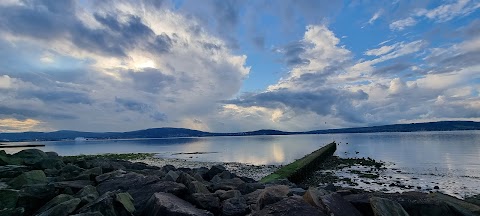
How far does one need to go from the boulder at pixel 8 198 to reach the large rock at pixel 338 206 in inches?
305

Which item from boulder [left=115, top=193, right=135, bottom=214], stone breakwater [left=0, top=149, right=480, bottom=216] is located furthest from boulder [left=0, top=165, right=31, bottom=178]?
boulder [left=115, top=193, right=135, bottom=214]

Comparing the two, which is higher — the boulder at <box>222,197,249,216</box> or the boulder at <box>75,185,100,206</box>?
the boulder at <box>75,185,100,206</box>

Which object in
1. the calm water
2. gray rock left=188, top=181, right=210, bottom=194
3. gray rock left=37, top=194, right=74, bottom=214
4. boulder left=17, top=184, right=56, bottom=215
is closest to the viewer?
gray rock left=37, top=194, right=74, bottom=214

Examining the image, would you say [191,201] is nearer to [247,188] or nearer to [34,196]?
[247,188]

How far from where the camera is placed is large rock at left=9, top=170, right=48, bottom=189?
9.52 metres

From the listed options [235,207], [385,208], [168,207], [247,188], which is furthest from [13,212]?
[385,208]

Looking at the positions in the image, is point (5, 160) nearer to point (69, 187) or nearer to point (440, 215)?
point (69, 187)

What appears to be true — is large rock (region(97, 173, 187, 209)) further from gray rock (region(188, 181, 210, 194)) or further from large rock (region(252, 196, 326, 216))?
large rock (region(252, 196, 326, 216))

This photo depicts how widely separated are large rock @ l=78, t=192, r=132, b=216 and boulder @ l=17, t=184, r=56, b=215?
2362 mm

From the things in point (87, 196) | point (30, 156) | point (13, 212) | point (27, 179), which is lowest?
point (13, 212)

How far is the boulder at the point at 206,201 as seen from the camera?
733 centimetres

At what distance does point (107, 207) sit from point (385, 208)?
6111mm

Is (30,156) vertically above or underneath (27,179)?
above

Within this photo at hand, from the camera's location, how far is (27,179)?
32.4ft
